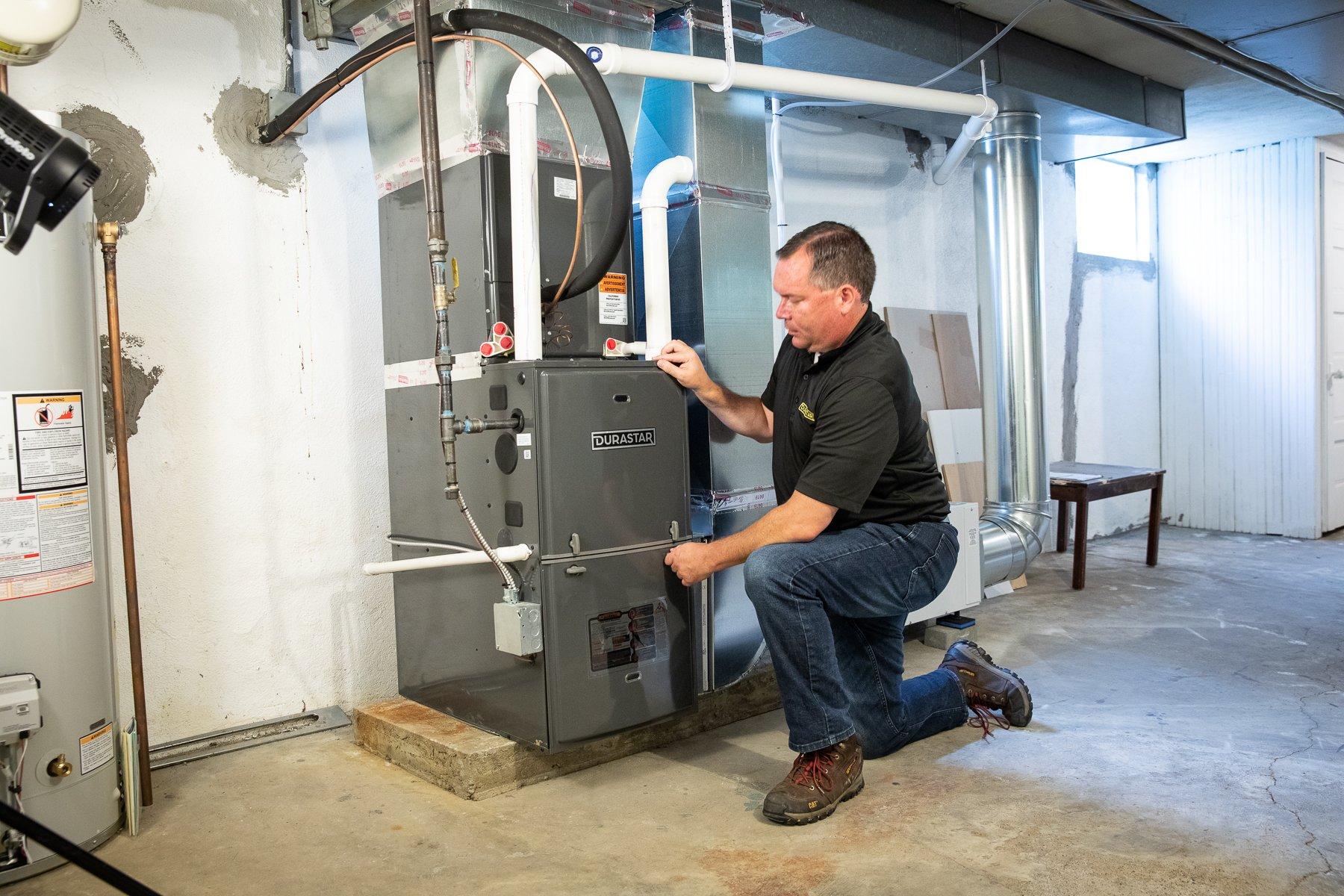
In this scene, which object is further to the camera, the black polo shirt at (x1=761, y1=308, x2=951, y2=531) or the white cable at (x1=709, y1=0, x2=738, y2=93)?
the white cable at (x1=709, y1=0, x2=738, y2=93)

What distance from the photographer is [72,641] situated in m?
1.91

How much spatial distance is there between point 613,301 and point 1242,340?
4900mm

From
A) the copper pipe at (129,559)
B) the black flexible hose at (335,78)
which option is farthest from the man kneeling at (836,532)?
the copper pipe at (129,559)

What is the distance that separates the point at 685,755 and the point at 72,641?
1.35 m

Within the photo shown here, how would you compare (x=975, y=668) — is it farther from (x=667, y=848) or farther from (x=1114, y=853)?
(x=667, y=848)

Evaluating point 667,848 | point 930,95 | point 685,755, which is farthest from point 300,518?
point 930,95

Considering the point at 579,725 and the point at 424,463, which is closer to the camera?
the point at 579,725

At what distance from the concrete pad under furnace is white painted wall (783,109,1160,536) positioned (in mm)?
2111

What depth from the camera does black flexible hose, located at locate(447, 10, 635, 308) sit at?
6.75 ft

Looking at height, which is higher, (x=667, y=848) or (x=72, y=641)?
(x=72, y=641)

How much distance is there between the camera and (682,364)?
2338 millimetres

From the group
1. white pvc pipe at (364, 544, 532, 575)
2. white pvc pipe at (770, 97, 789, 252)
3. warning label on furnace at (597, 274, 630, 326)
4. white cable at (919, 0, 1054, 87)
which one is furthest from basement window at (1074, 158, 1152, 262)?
white pvc pipe at (364, 544, 532, 575)

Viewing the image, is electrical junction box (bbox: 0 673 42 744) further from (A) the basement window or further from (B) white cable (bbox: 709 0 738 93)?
(A) the basement window

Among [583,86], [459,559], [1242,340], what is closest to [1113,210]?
[1242,340]
